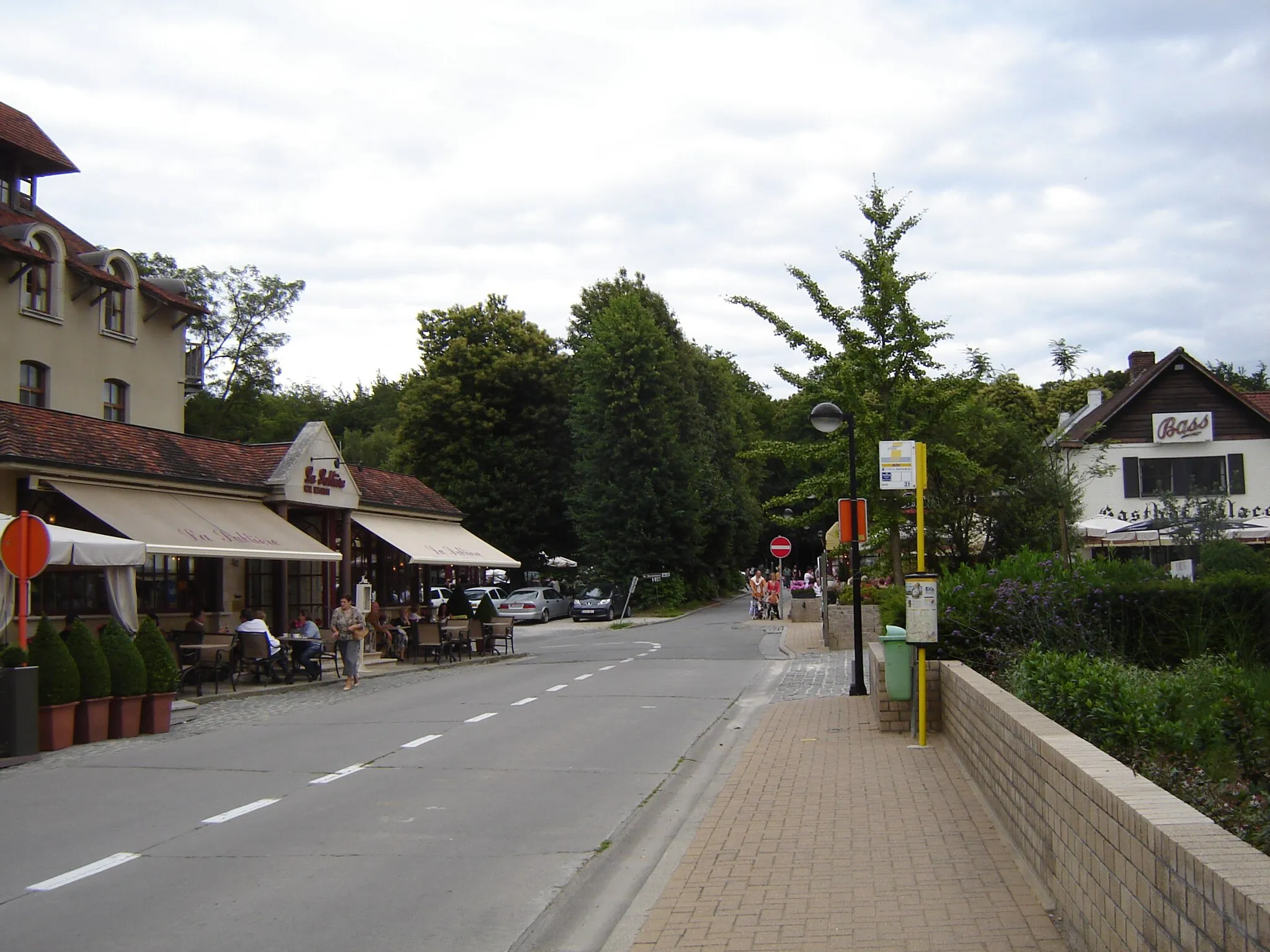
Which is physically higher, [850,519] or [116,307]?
[116,307]

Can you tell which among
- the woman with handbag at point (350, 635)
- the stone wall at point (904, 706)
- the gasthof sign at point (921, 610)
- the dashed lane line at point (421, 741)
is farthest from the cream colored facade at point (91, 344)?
the gasthof sign at point (921, 610)

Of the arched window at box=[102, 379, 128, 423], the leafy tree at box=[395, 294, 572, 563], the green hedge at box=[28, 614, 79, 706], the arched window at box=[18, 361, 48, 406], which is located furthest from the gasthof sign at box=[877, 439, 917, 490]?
the leafy tree at box=[395, 294, 572, 563]

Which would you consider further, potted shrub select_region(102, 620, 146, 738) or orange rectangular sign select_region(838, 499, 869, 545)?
orange rectangular sign select_region(838, 499, 869, 545)

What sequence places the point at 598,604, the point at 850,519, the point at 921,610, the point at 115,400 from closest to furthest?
the point at 921,610 < the point at 850,519 < the point at 115,400 < the point at 598,604

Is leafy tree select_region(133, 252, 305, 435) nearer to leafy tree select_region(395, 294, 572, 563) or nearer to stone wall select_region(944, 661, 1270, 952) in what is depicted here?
leafy tree select_region(395, 294, 572, 563)

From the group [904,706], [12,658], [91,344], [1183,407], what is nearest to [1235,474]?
[1183,407]

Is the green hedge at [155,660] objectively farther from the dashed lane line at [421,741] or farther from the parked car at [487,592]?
the parked car at [487,592]

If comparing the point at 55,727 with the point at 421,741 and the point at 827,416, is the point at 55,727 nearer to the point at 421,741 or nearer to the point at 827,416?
the point at 421,741

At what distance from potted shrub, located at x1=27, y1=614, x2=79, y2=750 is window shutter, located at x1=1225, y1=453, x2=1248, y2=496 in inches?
1528

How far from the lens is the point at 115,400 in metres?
34.2

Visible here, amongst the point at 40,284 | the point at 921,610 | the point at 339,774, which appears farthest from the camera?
the point at 40,284

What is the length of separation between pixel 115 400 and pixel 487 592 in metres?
17.1

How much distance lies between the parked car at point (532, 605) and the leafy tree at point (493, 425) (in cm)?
593

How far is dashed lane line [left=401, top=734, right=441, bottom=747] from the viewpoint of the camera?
13055mm
